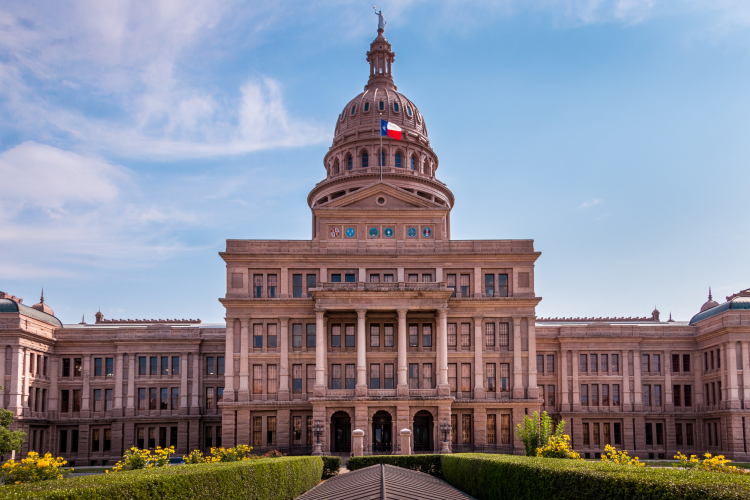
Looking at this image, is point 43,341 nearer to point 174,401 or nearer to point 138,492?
point 174,401

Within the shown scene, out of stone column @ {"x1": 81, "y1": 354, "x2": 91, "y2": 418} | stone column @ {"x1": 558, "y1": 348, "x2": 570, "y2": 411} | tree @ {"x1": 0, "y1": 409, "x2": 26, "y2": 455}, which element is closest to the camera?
tree @ {"x1": 0, "y1": 409, "x2": 26, "y2": 455}

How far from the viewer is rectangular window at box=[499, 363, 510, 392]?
224 ft

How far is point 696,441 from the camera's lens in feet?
251

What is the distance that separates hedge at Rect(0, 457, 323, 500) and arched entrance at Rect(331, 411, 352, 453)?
31.3 m

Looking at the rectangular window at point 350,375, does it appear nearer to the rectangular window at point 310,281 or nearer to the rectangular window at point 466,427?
the rectangular window at point 310,281

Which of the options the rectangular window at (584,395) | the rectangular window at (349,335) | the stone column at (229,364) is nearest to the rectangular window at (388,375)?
the rectangular window at (349,335)

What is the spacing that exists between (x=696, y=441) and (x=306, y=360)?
1773 inches

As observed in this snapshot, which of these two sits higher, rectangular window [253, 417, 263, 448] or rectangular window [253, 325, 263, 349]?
rectangular window [253, 325, 263, 349]

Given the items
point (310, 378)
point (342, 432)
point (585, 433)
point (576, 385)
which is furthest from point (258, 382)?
point (585, 433)

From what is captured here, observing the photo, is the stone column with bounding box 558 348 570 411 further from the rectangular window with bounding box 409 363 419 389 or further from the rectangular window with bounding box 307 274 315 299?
the rectangular window with bounding box 307 274 315 299

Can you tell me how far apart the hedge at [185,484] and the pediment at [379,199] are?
1551 inches

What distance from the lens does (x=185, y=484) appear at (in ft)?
71.5

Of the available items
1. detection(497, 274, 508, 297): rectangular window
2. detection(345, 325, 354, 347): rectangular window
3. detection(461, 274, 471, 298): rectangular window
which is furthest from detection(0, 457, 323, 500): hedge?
detection(497, 274, 508, 297): rectangular window

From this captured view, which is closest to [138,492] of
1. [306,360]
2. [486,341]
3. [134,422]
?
[306,360]
